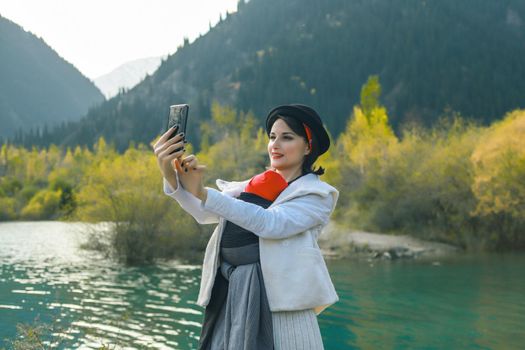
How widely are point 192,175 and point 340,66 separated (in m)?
111

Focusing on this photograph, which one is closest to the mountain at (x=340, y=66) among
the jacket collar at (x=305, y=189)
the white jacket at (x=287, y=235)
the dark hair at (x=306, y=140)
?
the dark hair at (x=306, y=140)

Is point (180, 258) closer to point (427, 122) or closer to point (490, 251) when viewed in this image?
point (490, 251)

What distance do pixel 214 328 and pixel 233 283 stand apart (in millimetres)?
222

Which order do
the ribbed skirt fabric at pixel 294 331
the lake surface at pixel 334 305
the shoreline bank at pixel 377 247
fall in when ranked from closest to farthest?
the ribbed skirt fabric at pixel 294 331, the lake surface at pixel 334 305, the shoreline bank at pixel 377 247

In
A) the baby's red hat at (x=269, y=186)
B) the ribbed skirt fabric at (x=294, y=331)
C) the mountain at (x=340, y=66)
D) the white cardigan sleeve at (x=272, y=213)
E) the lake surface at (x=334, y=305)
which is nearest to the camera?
the white cardigan sleeve at (x=272, y=213)

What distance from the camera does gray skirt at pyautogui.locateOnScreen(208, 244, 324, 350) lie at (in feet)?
7.56

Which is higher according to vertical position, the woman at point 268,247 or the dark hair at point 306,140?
the dark hair at point 306,140

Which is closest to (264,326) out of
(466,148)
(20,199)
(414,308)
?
(414,308)

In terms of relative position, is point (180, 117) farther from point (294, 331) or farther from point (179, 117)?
point (294, 331)

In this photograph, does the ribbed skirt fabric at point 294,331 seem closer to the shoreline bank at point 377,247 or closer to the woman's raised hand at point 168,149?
the woman's raised hand at point 168,149

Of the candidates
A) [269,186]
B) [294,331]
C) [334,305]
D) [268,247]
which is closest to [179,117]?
[269,186]

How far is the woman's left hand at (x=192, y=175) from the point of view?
2246mm

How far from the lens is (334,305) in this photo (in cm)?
1495

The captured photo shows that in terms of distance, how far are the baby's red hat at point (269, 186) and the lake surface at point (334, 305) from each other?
4977 mm
